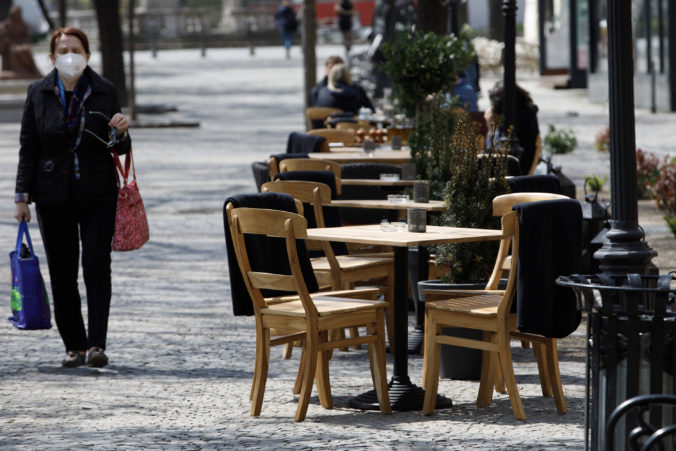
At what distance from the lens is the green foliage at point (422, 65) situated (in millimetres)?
12695

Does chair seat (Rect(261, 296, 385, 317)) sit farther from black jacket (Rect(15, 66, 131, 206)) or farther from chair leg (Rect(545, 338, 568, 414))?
black jacket (Rect(15, 66, 131, 206))

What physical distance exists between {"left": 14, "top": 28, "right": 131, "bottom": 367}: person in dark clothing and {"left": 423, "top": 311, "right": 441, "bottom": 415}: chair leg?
2.04m

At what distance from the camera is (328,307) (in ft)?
21.0

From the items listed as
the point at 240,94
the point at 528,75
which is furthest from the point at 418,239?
the point at 528,75

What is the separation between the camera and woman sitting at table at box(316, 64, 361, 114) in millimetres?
17062

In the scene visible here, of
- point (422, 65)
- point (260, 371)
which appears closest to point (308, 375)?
point (260, 371)

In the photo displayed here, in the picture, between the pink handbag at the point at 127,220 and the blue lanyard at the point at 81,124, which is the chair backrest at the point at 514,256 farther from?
the blue lanyard at the point at 81,124

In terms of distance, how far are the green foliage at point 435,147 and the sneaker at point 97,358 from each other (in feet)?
7.56

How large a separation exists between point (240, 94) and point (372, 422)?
3101 centimetres

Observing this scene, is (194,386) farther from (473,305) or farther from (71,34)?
(71,34)

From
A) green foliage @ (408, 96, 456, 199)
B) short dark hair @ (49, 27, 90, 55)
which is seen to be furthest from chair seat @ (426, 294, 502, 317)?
short dark hair @ (49, 27, 90, 55)

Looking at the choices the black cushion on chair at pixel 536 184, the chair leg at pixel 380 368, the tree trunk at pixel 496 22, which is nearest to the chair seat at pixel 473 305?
the chair leg at pixel 380 368

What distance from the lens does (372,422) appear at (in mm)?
6199

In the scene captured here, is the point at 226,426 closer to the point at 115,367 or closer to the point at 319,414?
the point at 319,414
